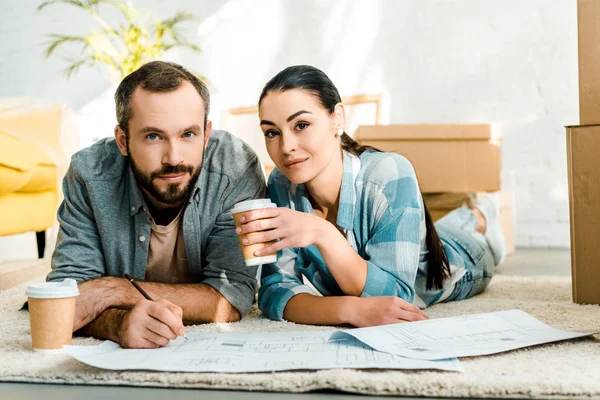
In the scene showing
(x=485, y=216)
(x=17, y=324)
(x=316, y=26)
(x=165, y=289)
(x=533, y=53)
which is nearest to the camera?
(x=165, y=289)

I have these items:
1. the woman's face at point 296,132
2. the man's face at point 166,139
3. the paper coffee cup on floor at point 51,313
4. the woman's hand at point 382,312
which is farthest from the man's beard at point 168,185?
the woman's hand at point 382,312

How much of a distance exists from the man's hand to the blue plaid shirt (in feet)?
1.47

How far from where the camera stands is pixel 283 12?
430 centimetres

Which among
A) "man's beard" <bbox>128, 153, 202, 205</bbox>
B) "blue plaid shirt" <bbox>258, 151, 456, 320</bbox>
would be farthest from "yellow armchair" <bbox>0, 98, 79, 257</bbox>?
"blue plaid shirt" <bbox>258, 151, 456, 320</bbox>

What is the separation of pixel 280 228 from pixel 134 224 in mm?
423

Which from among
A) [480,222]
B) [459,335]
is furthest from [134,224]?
[480,222]

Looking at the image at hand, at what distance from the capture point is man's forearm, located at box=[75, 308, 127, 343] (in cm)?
134

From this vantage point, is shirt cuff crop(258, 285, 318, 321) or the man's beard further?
shirt cuff crop(258, 285, 318, 321)

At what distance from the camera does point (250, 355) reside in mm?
1166

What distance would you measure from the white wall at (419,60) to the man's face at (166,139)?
8.59 feet

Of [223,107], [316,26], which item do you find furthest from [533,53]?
[223,107]

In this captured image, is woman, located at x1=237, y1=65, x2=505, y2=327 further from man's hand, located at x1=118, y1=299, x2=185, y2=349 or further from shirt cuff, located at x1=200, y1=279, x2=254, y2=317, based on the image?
man's hand, located at x1=118, y1=299, x2=185, y2=349

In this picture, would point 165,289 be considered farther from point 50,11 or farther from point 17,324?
point 50,11

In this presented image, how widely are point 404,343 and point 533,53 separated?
3.13 metres
